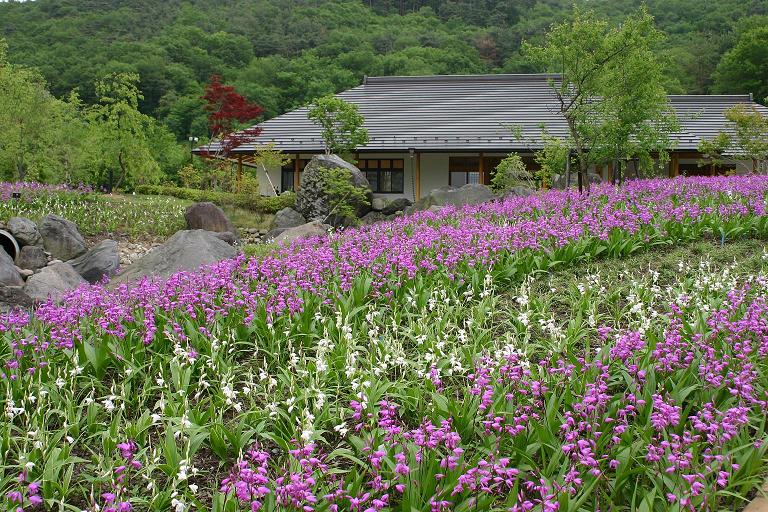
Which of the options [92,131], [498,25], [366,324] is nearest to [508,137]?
[92,131]

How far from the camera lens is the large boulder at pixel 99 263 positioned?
1239 centimetres

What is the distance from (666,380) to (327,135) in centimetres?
2261

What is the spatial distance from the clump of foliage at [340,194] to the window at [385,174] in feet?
25.1

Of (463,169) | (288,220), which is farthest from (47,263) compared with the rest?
(463,169)

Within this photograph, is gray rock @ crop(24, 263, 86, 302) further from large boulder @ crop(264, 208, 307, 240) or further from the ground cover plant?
large boulder @ crop(264, 208, 307, 240)

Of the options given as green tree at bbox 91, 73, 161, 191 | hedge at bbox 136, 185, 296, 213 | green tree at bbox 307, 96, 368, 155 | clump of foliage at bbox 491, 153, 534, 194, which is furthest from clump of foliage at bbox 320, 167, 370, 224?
green tree at bbox 91, 73, 161, 191

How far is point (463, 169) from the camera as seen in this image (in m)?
28.3

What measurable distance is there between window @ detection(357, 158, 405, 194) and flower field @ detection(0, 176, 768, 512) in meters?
20.4

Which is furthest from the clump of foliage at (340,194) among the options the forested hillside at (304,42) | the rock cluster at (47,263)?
the forested hillside at (304,42)

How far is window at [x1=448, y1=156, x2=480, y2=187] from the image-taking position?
28188 mm

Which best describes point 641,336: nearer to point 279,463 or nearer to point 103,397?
point 279,463

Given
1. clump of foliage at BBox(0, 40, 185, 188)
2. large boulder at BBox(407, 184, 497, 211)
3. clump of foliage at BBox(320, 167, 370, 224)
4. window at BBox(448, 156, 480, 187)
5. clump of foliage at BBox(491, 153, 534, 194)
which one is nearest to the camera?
large boulder at BBox(407, 184, 497, 211)

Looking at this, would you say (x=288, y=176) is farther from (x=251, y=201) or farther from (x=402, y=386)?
(x=402, y=386)

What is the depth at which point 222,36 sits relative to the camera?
5497 centimetres
